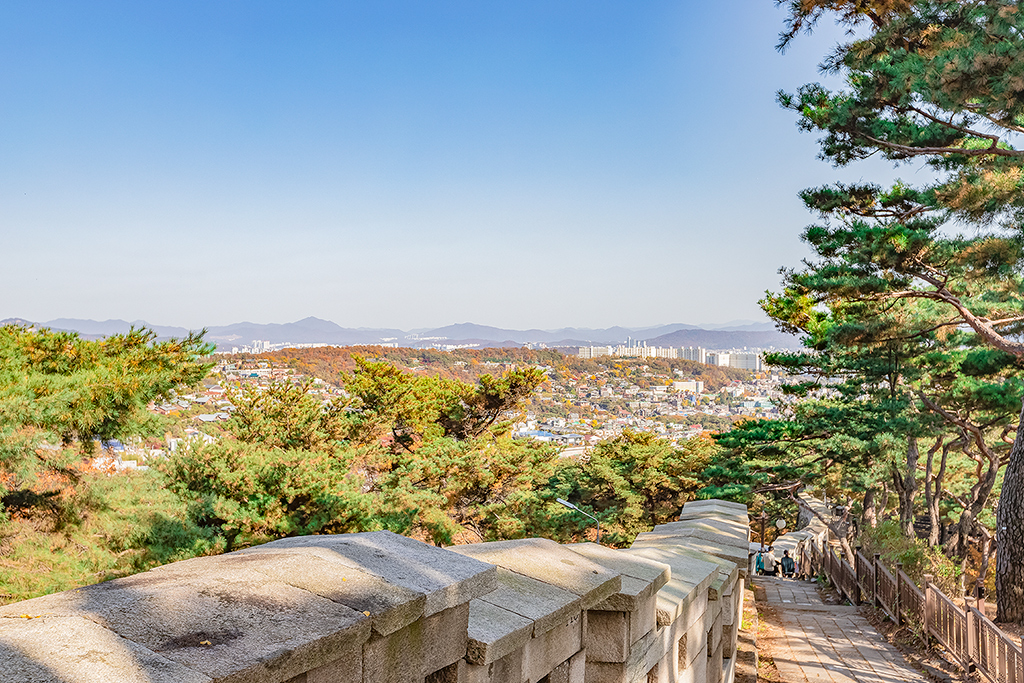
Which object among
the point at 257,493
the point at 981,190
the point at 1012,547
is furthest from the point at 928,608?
the point at 257,493

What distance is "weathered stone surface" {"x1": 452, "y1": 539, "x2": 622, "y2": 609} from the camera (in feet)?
7.34

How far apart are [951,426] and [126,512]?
17.4 meters

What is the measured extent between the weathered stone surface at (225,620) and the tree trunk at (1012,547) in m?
10.6

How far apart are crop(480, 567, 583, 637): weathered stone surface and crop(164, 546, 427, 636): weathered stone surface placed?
542 mm

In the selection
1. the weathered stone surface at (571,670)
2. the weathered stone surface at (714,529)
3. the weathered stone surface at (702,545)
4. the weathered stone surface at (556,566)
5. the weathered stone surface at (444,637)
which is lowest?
the weathered stone surface at (714,529)

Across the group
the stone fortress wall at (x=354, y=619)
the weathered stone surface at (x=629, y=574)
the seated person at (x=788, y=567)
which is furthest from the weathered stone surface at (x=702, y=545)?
the seated person at (x=788, y=567)

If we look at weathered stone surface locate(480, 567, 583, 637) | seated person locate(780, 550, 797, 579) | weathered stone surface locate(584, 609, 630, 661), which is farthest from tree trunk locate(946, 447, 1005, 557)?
weathered stone surface locate(480, 567, 583, 637)

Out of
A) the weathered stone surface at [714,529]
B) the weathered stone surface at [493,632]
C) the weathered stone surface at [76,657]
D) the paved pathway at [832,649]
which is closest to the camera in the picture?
the weathered stone surface at [76,657]

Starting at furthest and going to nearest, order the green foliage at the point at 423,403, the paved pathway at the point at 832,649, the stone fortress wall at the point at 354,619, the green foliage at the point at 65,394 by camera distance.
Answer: the green foliage at the point at 423,403 < the green foliage at the point at 65,394 < the paved pathway at the point at 832,649 < the stone fortress wall at the point at 354,619

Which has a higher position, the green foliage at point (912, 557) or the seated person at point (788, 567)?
the green foliage at point (912, 557)

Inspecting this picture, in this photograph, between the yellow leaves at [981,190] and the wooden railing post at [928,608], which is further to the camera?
the yellow leaves at [981,190]

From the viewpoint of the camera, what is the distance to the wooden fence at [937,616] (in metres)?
6.09

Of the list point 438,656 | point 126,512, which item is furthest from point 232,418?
point 438,656

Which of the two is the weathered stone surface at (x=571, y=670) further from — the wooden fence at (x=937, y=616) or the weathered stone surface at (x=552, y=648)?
the wooden fence at (x=937, y=616)
